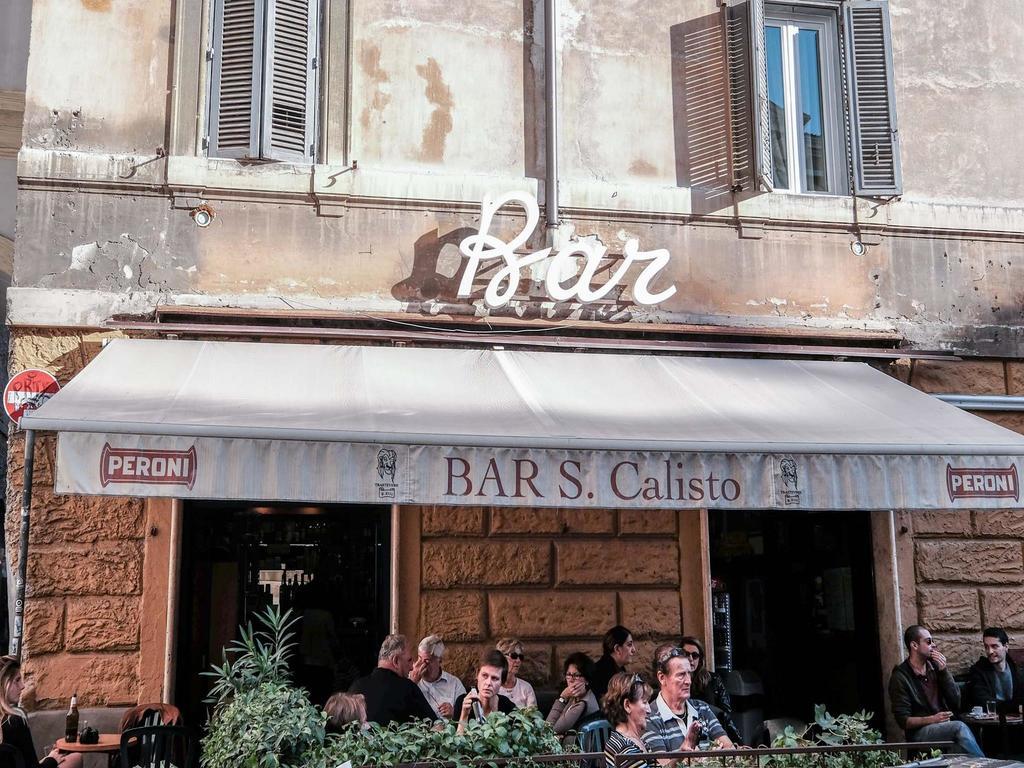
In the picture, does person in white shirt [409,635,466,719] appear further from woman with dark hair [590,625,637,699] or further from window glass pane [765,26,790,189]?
window glass pane [765,26,790,189]

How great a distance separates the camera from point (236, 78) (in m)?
8.51

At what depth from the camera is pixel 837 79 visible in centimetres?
961

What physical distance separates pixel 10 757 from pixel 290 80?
5.14 metres

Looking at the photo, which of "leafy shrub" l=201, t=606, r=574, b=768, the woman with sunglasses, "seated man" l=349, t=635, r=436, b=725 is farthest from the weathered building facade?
"leafy shrub" l=201, t=606, r=574, b=768

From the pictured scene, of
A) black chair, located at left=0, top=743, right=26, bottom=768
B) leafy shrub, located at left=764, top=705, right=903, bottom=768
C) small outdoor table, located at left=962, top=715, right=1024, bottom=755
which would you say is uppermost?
leafy shrub, located at left=764, top=705, right=903, bottom=768

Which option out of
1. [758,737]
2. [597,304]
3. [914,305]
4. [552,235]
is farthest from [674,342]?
[758,737]

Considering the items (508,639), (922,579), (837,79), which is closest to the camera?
(508,639)

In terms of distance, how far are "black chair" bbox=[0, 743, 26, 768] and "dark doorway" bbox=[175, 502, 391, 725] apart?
2.13m

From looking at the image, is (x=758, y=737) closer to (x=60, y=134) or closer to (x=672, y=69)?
(x=672, y=69)

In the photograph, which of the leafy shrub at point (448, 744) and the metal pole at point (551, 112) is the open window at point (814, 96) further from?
the leafy shrub at point (448, 744)

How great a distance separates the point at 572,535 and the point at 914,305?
344cm

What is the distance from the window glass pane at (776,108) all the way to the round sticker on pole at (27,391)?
587 centimetres

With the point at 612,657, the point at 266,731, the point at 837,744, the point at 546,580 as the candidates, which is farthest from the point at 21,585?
the point at 837,744

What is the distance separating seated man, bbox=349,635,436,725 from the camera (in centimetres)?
642
